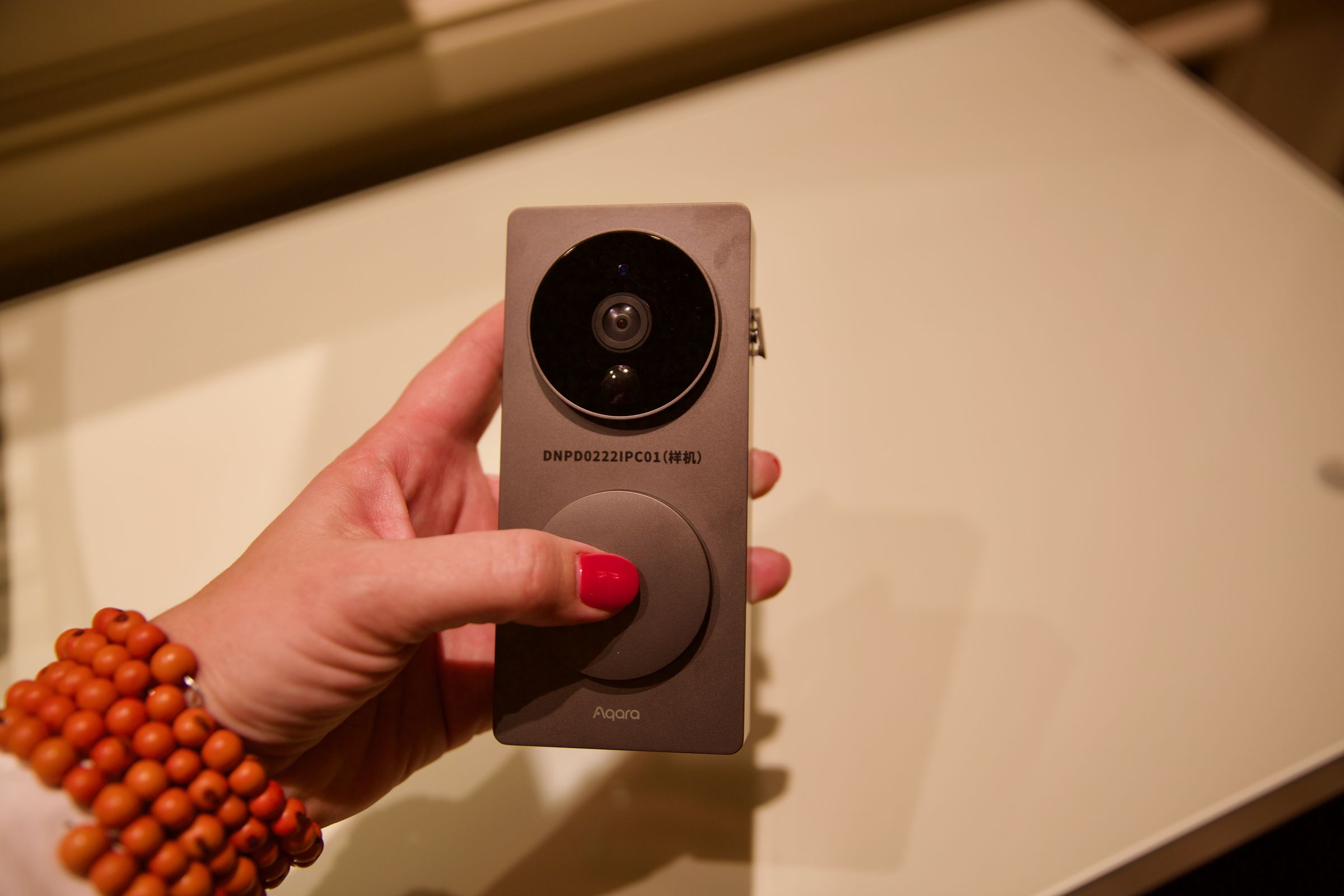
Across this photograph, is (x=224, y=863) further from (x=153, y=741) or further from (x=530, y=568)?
(x=530, y=568)

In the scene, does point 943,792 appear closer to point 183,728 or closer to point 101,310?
point 183,728

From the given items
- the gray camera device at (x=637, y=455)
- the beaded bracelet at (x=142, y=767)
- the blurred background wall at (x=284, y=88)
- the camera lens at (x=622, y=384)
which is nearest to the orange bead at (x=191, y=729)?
the beaded bracelet at (x=142, y=767)

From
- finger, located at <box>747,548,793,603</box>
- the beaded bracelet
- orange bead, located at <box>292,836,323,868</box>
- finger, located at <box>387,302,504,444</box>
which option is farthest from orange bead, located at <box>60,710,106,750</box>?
finger, located at <box>747,548,793,603</box>

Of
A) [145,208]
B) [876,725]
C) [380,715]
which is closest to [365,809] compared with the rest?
[380,715]

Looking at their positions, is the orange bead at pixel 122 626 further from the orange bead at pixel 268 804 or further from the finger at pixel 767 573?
the finger at pixel 767 573

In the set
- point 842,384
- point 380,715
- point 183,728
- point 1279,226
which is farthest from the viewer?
point 1279,226

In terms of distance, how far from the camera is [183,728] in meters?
0.36

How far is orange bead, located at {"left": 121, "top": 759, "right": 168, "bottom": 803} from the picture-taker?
35cm

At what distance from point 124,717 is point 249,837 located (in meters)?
0.08

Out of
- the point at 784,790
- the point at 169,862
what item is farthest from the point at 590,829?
the point at 169,862

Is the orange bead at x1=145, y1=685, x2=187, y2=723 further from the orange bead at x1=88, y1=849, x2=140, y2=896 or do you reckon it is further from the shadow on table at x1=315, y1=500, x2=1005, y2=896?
the shadow on table at x1=315, y1=500, x2=1005, y2=896

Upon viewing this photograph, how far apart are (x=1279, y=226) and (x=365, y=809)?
89 cm

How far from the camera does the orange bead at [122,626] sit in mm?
371

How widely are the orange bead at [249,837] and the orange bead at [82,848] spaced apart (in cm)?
5
